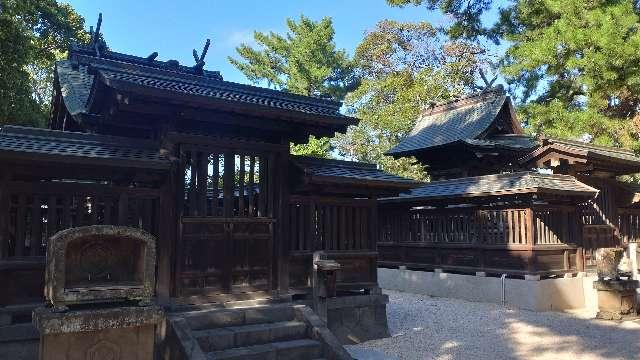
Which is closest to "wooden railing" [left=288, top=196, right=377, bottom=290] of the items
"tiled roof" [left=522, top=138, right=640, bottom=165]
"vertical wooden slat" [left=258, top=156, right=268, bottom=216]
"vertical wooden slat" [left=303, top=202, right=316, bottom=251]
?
"vertical wooden slat" [left=303, top=202, right=316, bottom=251]

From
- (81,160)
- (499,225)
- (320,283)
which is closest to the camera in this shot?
(81,160)

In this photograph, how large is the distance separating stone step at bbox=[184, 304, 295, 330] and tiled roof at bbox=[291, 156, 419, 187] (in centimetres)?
252

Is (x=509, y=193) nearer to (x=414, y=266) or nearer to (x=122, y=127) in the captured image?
(x=414, y=266)

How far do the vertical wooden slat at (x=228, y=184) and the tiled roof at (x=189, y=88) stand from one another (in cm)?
114

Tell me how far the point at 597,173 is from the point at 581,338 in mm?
8890

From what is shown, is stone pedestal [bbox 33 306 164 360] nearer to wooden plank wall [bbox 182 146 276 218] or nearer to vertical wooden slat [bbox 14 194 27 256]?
vertical wooden slat [bbox 14 194 27 256]

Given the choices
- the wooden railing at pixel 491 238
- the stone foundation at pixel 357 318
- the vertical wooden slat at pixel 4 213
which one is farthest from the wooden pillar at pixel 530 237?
the vertical wooden slat at pixel 4 213

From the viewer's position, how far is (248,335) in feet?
25.0

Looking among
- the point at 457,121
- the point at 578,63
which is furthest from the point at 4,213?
the point at 457,121

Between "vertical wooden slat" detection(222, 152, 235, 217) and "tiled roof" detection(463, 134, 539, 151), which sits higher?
"tiled roof" detection(463, 134, 539, 151)

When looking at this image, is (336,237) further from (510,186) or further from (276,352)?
(510,186)

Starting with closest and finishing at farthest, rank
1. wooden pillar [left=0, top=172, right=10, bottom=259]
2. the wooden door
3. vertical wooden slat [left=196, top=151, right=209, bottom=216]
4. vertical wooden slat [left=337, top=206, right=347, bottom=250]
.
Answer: wooden pillar [left=0, top=172, right=10, bottom=259] → the wooden door → vertical wooden slat [left=196, top=151, right=209, bottom=216] → vertical wooden slat [left=337, top=206, right=347, bottom=250]

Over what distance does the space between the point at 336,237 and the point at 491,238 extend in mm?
7003

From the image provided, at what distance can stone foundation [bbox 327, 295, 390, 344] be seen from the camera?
9594mm
